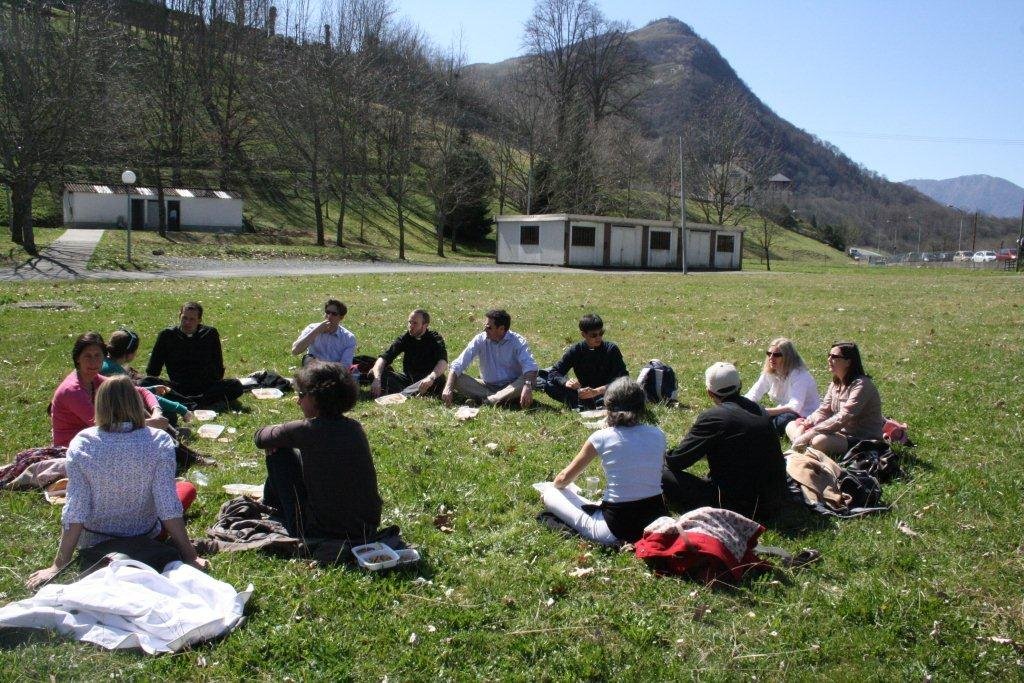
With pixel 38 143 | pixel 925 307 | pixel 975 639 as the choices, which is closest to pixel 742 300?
pixel 925 307

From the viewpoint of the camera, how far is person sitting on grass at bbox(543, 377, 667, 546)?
16.7 feet

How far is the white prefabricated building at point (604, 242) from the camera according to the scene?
4559 centimetres

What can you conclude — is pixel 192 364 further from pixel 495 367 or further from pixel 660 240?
pixel 660 240

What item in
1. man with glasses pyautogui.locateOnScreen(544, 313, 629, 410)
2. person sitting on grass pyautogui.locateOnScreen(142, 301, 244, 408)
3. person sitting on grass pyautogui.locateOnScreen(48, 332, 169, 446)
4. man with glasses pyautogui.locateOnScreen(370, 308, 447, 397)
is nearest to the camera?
person sitting on grass pyautogui.locateOnScreen(48, 332, 169, 446)

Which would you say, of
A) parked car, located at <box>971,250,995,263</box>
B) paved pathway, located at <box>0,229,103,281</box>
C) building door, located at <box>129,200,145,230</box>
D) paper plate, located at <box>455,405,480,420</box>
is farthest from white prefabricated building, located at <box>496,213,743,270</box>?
parked car, located at <box>971,250,995,263</box>

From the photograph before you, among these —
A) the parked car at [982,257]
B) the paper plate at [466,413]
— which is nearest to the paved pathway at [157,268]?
the paper plate at [466,413]

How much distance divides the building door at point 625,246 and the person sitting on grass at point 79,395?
42.3 metres

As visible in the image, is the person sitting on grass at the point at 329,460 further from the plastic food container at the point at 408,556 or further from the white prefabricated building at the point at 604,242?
the white prefabricated building at the point at 604,242

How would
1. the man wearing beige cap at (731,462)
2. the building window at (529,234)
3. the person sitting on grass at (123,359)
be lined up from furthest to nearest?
the building window at (529,234) → the person sitting on grass at (123,359) → the man wearing beige cap at (731,462)

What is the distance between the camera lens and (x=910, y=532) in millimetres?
5340

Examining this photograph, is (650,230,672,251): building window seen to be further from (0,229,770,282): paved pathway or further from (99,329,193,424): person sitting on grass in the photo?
(99,329,193,424): person sitting on grass

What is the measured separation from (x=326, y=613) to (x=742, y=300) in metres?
20.3

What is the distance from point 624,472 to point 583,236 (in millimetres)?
41598

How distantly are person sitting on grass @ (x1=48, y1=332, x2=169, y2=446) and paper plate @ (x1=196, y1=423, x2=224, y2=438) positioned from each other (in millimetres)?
1453
